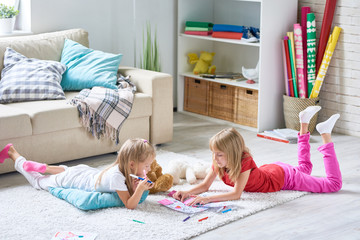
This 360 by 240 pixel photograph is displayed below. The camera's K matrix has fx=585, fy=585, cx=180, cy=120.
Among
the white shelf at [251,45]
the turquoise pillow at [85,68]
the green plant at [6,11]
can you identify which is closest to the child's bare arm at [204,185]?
the turquoise pillow at [85,68]

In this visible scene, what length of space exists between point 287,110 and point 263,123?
22cm

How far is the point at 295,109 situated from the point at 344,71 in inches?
19.8

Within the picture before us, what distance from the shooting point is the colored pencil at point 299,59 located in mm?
4652

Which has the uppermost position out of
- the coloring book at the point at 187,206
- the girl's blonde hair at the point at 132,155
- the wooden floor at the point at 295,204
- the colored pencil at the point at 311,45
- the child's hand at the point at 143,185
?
the colored pencil at the point at 311,45

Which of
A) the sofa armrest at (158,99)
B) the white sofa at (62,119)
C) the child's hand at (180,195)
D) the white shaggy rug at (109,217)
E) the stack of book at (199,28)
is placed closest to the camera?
the white shaggy rug at (109,217)

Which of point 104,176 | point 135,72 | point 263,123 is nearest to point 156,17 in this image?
point 135,72

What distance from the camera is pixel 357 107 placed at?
467 centimetres

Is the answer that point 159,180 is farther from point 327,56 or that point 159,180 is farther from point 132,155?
point 327,56

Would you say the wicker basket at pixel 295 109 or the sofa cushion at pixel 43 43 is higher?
the sofa cushion at pixel 43 43

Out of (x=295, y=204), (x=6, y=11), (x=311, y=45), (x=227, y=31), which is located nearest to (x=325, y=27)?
(x=311, y=45)

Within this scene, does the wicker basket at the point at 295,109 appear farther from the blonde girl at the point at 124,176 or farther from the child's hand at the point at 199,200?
the blonde girl at the point at 124,176

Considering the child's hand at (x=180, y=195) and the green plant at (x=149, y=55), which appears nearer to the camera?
the child's hand at (x=180, y=195)

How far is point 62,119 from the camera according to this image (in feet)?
12.3

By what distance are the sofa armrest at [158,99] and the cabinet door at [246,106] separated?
848mm
